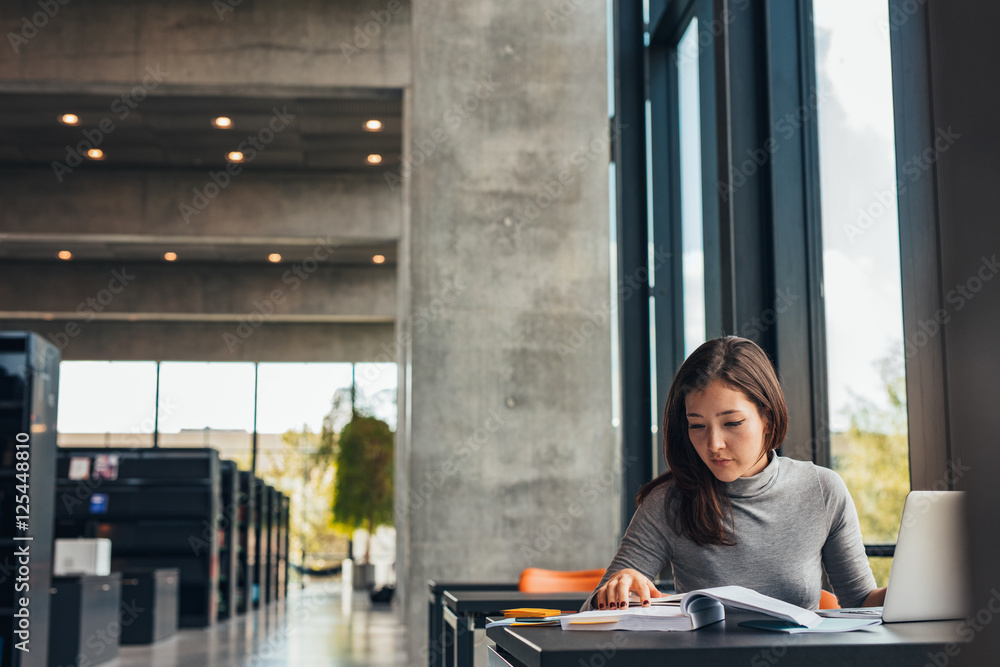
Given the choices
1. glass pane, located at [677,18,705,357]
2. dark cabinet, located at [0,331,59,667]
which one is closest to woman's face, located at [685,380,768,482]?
glass pane, located at [677,18,705,357]

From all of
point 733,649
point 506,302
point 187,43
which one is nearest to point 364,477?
point 187,43

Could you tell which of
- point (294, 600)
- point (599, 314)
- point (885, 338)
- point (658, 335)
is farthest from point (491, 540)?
point (294, 600)

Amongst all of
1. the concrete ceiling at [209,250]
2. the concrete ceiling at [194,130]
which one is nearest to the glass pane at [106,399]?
the concrete ceiling at [209,250]

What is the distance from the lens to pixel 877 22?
3.01 m

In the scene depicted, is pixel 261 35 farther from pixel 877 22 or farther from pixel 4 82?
pixel 877 22

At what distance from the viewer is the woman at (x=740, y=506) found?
1.72 m

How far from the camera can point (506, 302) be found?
22.3 ft

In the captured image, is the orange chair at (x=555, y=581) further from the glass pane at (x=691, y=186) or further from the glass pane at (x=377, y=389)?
the glass pane at (x=377, y=389)

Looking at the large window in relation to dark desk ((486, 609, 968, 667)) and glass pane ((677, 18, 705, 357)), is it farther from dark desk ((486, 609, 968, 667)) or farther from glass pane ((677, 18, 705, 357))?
dark desk ((486, 609, 968, 667))

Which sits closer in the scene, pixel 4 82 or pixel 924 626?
pixel 924 626

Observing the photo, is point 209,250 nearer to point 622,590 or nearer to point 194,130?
point 194,130

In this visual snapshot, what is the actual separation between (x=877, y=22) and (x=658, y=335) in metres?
2.39

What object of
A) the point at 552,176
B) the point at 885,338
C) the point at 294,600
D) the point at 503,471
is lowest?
the point at 294,600

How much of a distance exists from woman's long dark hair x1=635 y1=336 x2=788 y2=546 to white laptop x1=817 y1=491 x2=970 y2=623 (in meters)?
0.42
